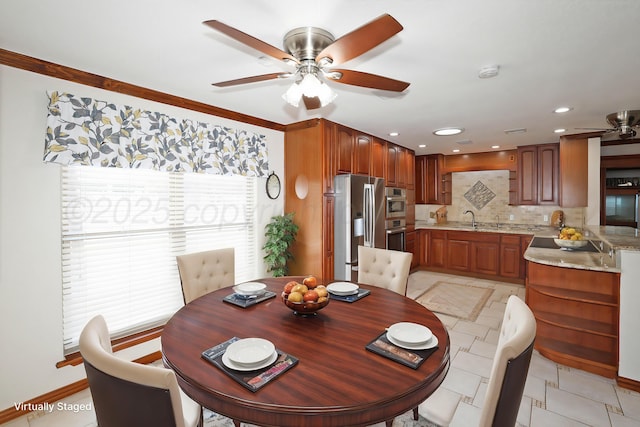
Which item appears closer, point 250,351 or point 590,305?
point 250,351

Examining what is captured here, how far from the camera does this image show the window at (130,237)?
2.29m

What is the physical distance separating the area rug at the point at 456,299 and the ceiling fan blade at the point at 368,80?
3082 millimetres

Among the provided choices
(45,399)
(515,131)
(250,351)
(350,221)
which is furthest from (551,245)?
(45,399)

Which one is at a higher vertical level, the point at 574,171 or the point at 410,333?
the point at 574,171

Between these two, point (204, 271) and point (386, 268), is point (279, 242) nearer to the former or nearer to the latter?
point (204, 271)

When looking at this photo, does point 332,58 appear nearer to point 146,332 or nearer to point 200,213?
point 200,213

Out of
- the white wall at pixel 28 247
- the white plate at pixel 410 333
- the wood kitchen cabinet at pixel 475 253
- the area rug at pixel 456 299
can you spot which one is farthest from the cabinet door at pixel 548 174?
the white wall at pixel 28 247

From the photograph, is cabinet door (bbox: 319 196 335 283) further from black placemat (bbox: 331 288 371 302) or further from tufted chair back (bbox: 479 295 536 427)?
tufted chair back (bbox: 479 295 536 427)

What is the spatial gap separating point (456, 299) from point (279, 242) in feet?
9.10

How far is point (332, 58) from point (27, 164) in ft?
7.36

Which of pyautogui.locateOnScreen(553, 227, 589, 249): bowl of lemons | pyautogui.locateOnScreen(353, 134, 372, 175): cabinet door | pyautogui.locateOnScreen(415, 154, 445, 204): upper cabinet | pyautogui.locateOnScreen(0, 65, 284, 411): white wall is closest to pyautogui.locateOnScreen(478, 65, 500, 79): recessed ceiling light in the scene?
pyautogui.locateOnScreen(353, 134, 372, 175): cabinet door

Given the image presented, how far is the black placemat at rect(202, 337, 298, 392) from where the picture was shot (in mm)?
1017

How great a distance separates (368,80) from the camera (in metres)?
1.67

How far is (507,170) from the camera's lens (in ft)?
18.4
